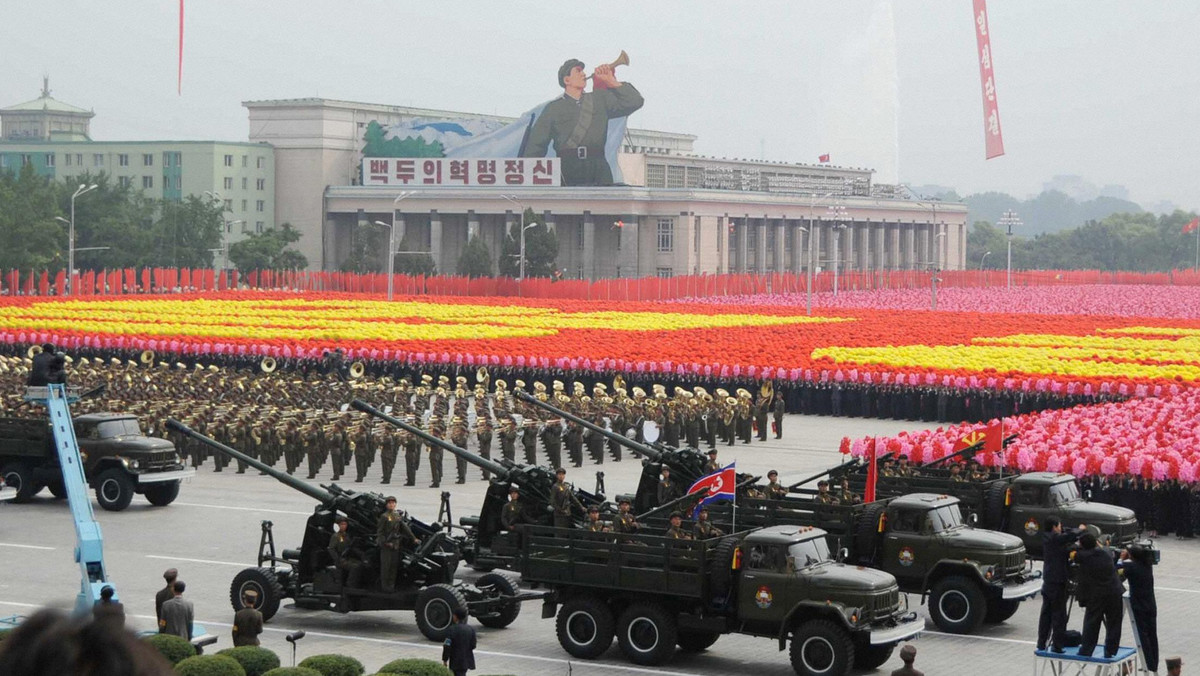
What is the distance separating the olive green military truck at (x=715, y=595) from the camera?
13727mm

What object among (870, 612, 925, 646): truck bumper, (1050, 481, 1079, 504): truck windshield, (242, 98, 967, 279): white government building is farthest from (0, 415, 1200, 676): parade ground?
(242, 98, 967, 279): white government building

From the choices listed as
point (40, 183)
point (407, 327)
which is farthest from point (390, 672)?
point (40, 183)

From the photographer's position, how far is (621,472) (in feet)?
99.4

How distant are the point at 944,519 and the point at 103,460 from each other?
1292cm

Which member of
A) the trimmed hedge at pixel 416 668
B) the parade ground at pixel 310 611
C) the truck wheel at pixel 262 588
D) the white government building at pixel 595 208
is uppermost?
the white government building at pixel 595 208

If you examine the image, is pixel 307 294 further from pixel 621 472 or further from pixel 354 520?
pixel 354 520

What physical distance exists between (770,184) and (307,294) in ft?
192

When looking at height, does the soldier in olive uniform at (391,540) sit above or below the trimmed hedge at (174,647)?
above

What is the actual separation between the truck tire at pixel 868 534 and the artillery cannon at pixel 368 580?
3.29 meters

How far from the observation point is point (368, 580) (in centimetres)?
1582

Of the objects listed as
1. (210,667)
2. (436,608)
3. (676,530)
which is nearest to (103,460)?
(436,608)

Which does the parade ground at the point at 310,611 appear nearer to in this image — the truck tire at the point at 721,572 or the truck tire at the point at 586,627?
the truck tire at the point at 586,627

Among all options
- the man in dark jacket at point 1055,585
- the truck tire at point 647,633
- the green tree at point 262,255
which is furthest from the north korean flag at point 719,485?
the green tree at point 262,255

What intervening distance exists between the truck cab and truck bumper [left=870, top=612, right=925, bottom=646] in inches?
201
